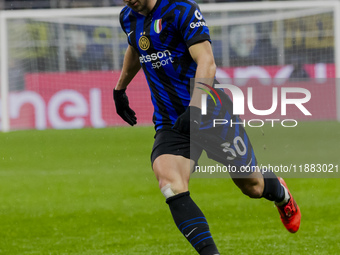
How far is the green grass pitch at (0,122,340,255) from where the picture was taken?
14.8 ft

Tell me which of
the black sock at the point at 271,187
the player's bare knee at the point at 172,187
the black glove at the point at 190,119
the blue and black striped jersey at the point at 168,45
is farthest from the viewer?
the black sock at the point at 271,187

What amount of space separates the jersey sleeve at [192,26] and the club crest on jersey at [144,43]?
223mm

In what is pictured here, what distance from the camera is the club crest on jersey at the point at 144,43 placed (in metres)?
3.61

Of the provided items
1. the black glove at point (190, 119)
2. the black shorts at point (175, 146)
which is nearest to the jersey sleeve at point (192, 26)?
the black glove at point (190, 119)

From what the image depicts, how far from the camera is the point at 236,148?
3764 millimetres

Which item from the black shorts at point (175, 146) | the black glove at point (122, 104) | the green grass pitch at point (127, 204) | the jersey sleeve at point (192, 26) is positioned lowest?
the green grass pitch at point (127, 204)

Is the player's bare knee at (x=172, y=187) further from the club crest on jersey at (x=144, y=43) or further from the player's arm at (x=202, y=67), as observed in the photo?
the club crest on jersey at (x=144, y=43)

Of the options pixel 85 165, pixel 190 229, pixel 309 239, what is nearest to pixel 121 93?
pixel 190 229

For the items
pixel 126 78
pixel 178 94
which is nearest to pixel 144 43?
pixel 178 94

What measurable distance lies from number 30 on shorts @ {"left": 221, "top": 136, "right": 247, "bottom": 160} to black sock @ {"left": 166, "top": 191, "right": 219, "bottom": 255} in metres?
0.51

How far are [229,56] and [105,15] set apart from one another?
2.57 meters

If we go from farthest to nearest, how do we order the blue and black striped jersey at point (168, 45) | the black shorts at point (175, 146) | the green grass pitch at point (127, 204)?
the green grass pitch at point (127, 204) → the black shorts at point (175, 146) → the blue and black striped jersey at point (168, 45)

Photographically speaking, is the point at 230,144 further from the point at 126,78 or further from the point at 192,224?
the point at 126,78

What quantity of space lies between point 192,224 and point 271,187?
1.16 meters
